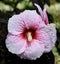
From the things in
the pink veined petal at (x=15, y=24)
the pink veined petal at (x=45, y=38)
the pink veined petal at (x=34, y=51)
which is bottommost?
the pink veined petal at (x=34, y=51)

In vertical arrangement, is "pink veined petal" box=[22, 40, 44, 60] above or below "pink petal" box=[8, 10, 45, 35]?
below

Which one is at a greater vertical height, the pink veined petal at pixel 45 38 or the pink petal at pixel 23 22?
the pink petal at pixel 23 22

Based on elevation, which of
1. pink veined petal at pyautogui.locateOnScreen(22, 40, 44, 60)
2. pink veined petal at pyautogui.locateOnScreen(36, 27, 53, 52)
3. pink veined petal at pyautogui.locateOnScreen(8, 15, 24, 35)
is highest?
pink veined petal at pyautogui.locateOnScreen(8, 15, 24, 35)

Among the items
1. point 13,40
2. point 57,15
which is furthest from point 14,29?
point 57,15

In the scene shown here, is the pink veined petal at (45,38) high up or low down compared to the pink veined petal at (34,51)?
up

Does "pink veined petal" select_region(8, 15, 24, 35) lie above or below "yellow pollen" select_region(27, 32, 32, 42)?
above

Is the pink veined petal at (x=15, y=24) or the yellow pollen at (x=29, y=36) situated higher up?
the pink veined petal at (x=15, y=24)
